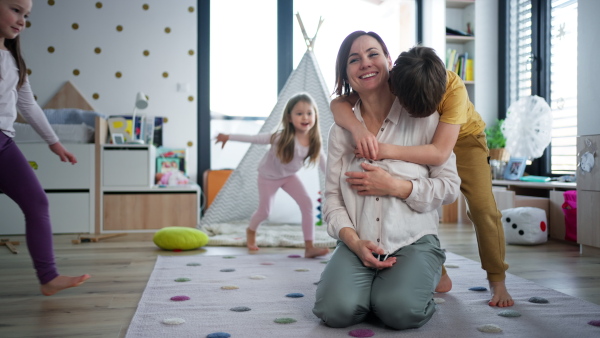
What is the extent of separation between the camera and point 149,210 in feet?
11.0

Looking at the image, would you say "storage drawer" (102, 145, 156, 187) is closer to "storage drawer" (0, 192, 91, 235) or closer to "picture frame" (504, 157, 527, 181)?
"storage drawer" (0, 192, 91, 235)

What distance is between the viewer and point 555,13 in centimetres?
360

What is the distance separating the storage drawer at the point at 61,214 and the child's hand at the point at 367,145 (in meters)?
2.38

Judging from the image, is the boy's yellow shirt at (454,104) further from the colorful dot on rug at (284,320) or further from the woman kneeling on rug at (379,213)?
the colorful dot on rug at (284,320)

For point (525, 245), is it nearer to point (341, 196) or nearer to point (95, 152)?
point (341, 196)

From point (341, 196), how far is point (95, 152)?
89.7 inches

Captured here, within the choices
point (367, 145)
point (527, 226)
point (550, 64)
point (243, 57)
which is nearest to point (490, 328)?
point (367, 145)

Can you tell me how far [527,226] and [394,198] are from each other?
1.64 metres

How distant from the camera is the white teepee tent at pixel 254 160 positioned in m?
3.31

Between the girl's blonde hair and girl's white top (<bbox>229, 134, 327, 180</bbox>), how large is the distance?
28mm

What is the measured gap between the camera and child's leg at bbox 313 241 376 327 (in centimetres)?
127

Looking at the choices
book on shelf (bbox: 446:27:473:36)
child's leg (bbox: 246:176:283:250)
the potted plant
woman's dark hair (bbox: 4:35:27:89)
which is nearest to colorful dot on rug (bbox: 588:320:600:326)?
child's leg (bbox: 246:176:283:250)

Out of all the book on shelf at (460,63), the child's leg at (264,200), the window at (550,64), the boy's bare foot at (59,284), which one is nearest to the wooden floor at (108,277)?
the boy's bare foot at (59,284)

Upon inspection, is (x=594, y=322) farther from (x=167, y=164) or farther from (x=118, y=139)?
(x=167, y=164)
